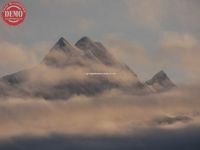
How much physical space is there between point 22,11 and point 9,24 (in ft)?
16.2

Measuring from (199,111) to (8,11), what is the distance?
2859 inches

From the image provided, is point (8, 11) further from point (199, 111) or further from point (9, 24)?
point (199, 111)

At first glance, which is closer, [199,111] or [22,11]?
[22,11]

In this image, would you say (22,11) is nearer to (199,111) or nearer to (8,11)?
(8,11)

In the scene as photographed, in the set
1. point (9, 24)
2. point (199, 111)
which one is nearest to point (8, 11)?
point (9, 24)

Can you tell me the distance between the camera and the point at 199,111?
156 metres

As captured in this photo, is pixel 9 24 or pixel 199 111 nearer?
pixel 9 24

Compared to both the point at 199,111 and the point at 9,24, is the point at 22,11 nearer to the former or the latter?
the point at 9,24

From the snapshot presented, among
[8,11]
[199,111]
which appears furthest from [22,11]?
[199,111]

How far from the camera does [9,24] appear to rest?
112m

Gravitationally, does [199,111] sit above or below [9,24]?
below

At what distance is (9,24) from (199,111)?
71.4m

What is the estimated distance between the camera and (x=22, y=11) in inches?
4532

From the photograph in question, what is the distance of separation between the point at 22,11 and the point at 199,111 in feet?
227
